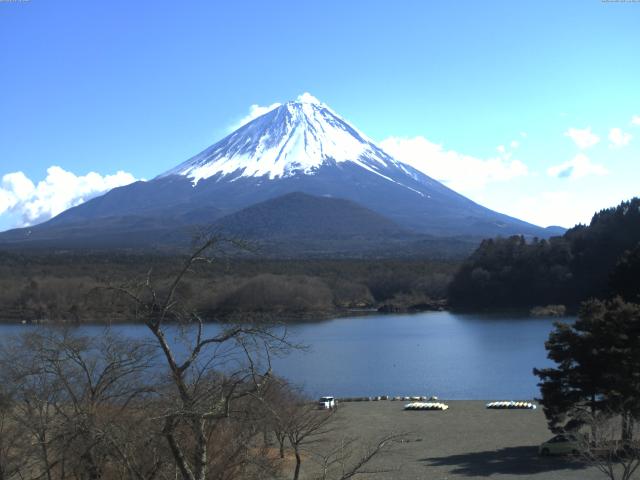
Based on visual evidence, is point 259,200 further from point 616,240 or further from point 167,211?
point 616,240

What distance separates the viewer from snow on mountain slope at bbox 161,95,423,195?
11850cm

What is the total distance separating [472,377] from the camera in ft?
72.2

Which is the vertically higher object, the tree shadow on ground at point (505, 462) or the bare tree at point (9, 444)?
the bare tree at point (9, 444)

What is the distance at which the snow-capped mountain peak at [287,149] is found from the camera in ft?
389

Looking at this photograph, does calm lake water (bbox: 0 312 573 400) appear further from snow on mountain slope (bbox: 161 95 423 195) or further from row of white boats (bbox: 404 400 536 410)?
snow on mountain slope (bbox: 161 95 423 195)

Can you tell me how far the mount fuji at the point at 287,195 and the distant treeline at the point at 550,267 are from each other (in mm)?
40865

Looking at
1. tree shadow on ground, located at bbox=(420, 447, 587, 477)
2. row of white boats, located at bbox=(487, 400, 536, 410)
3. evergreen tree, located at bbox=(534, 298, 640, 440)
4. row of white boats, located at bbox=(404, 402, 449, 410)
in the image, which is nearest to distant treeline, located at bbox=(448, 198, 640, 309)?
row of white boats, located at bbox=(487, 400, 536, 410)

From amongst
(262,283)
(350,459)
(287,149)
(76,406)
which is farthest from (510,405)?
(287,149)

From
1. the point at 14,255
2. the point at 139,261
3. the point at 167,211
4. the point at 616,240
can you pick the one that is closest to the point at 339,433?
the point at 616,240

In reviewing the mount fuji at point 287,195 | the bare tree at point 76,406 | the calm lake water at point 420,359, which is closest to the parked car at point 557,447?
the calm lake water at point 420,359

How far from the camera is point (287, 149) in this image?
395 ft

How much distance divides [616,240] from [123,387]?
1555 inches

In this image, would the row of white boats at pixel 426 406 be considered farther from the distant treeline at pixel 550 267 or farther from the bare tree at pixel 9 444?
the distant treeline at pixel 550 267

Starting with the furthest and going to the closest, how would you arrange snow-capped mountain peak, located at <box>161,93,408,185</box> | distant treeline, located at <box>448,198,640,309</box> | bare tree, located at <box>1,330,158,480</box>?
snow-capped mountain peak, located at <box>161,93,408,185</box>
distant treeline, located at <box>448,198,640,309</box>
bare tree, located at <box>1,330,158,480</box>
